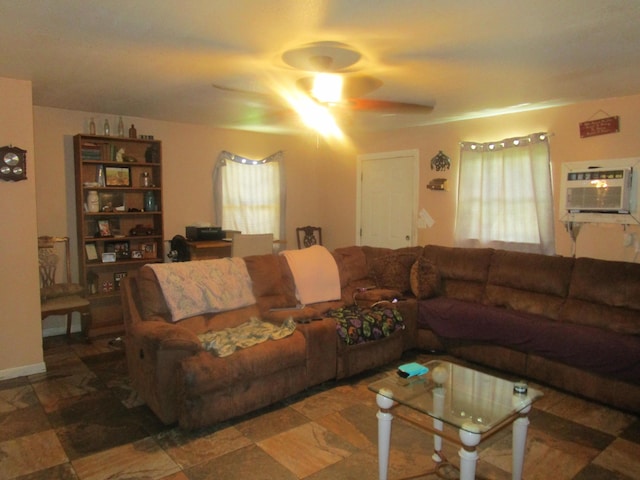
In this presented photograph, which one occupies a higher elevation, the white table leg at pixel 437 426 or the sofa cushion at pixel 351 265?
the sofa cushion at pixel 351 265

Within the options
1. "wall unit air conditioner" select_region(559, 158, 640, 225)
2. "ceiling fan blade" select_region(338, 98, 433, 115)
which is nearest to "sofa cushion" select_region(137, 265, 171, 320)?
"ceiling fan blade" select_region(338, 98, 433, 115)

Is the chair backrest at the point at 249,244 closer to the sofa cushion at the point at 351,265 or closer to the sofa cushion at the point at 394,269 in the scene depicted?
the sofa cushion at the point at 351,265

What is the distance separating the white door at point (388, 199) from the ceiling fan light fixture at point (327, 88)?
2.67 m

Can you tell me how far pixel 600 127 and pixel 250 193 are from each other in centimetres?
413

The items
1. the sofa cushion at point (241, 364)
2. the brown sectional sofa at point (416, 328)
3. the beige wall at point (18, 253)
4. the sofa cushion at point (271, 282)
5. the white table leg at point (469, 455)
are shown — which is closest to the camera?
the white table leg at point (469, 455)

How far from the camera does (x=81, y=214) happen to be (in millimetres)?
4660

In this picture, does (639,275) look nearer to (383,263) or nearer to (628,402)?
(628,402)

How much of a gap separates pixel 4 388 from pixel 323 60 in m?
3.38

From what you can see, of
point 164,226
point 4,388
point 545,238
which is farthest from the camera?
point 164,226

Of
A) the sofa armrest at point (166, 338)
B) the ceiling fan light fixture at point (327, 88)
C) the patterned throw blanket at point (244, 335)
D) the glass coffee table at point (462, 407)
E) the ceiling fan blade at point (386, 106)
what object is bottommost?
the glass coffee table at point (462, 407)

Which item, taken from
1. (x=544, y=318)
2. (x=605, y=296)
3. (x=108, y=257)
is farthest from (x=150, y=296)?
(x=605, y=296)

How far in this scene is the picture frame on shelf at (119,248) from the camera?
4.98 meters

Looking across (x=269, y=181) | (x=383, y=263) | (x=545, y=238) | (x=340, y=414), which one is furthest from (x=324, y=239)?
(x=340, y=414)

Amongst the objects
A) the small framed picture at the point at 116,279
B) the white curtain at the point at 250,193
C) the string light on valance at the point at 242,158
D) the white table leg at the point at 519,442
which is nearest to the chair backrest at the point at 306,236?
the white curtain at the point at 250,193
